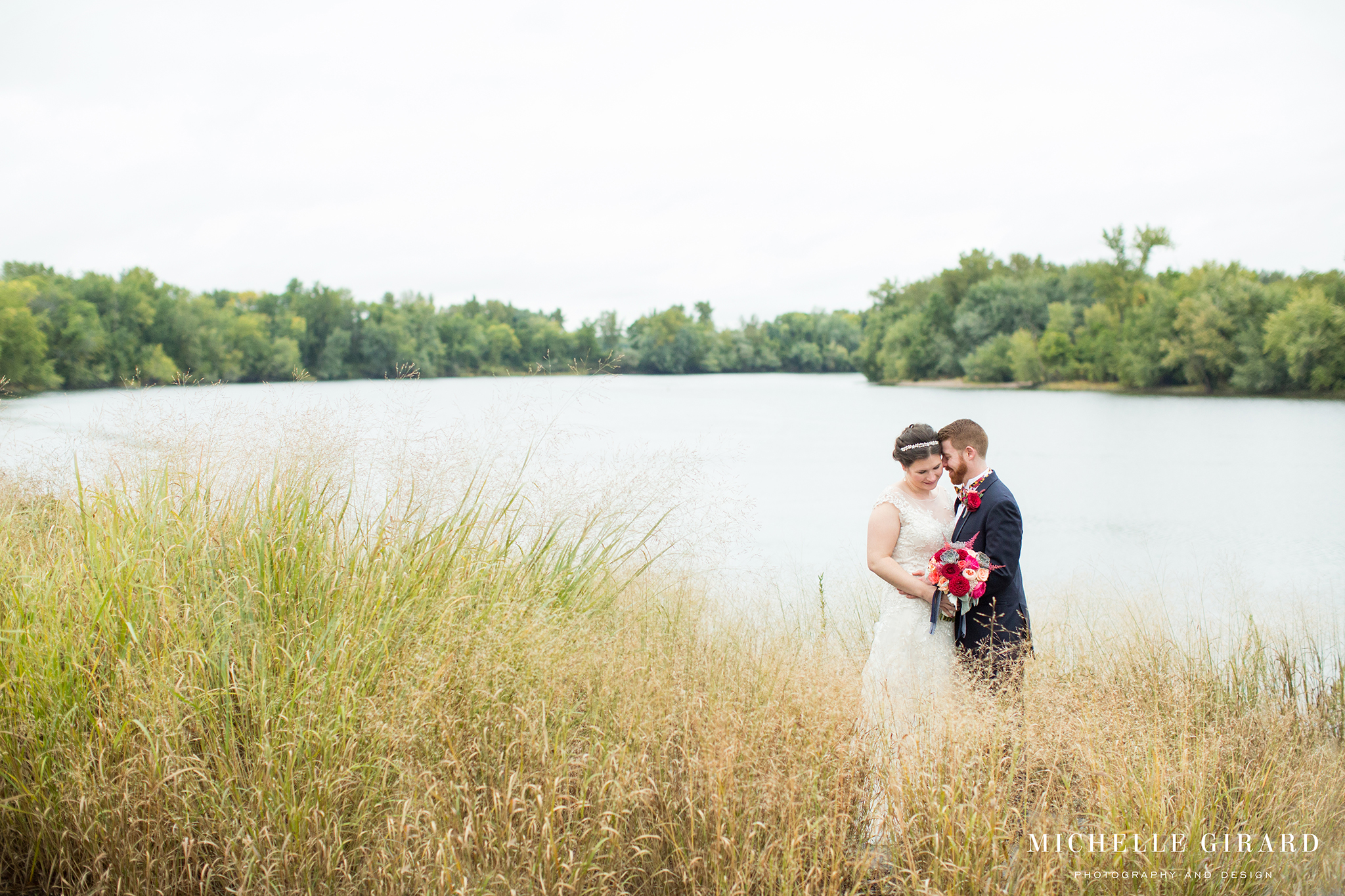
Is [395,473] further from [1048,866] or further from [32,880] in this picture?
[1048,866]

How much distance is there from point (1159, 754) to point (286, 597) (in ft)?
12.1

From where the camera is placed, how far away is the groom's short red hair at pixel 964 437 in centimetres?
421

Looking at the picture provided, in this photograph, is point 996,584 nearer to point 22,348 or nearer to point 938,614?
point 938,614

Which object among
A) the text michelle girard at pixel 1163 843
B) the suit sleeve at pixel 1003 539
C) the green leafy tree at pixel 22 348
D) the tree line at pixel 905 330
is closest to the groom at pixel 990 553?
the suit sleeve at pixel 1003 539

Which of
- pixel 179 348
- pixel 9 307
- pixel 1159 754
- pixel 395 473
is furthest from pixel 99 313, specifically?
pixel 1159 754

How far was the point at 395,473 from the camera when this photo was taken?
4504 millimetres

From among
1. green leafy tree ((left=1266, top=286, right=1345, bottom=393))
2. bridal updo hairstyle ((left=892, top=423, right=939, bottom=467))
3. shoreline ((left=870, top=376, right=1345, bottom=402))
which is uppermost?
green leafy tree ((left=1266, top=286, right=1345, bottom=393))

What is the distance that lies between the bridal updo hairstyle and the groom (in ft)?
0.53

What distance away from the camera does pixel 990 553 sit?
397cm

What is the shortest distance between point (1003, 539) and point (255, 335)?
56.8 metres

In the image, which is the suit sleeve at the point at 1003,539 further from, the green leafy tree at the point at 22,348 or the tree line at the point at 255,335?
the green leafy tree at the point at 22,348

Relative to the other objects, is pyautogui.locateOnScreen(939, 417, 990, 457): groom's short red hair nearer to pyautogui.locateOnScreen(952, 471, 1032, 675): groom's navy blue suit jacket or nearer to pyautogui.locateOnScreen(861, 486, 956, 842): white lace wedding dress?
pyautogui.locateOnScreen(952, 471, 1032, 675): groom's navy blue suit jacket

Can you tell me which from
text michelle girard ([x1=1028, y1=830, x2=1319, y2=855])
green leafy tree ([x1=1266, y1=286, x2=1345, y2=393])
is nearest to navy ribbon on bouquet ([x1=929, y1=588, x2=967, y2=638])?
text michelle girard ([x1=1028, y1=830, x2=1319, y2=855])

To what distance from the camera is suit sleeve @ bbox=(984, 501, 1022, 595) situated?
393 cm
